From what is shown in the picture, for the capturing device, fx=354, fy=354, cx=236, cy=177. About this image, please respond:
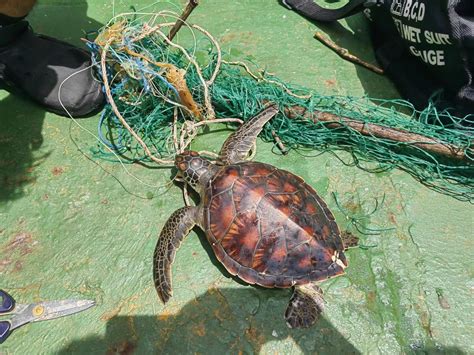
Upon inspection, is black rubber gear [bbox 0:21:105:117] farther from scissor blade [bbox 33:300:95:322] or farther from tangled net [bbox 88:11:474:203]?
scissor blade [bbox 33:300:95:322]

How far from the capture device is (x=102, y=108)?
7.52 ft

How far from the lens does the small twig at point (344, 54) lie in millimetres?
2598

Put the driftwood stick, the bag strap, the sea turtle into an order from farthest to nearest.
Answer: the bag strap, the driftwood stick, the sea turtle

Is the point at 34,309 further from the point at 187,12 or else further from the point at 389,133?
the point at 389,133

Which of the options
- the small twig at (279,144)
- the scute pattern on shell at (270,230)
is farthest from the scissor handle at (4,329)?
the small twig at (279,144)

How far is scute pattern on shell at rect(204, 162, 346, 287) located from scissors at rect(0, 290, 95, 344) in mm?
683

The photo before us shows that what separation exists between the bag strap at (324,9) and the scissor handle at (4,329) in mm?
2777

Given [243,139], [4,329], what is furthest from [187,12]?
[4,329]

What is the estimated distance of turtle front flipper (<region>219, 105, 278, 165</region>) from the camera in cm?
201

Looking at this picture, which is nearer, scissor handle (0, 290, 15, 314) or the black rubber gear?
scissor handle (0, 290, 15, 314)

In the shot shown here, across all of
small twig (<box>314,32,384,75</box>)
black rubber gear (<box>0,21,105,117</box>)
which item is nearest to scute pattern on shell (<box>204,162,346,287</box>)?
black rubber gear (<box>0,21,105,117</box>)

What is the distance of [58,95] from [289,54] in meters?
1.62

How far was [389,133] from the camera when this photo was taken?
6.66ft

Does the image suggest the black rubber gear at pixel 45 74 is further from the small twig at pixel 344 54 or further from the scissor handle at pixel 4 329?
the small twig at pixel 344 54
